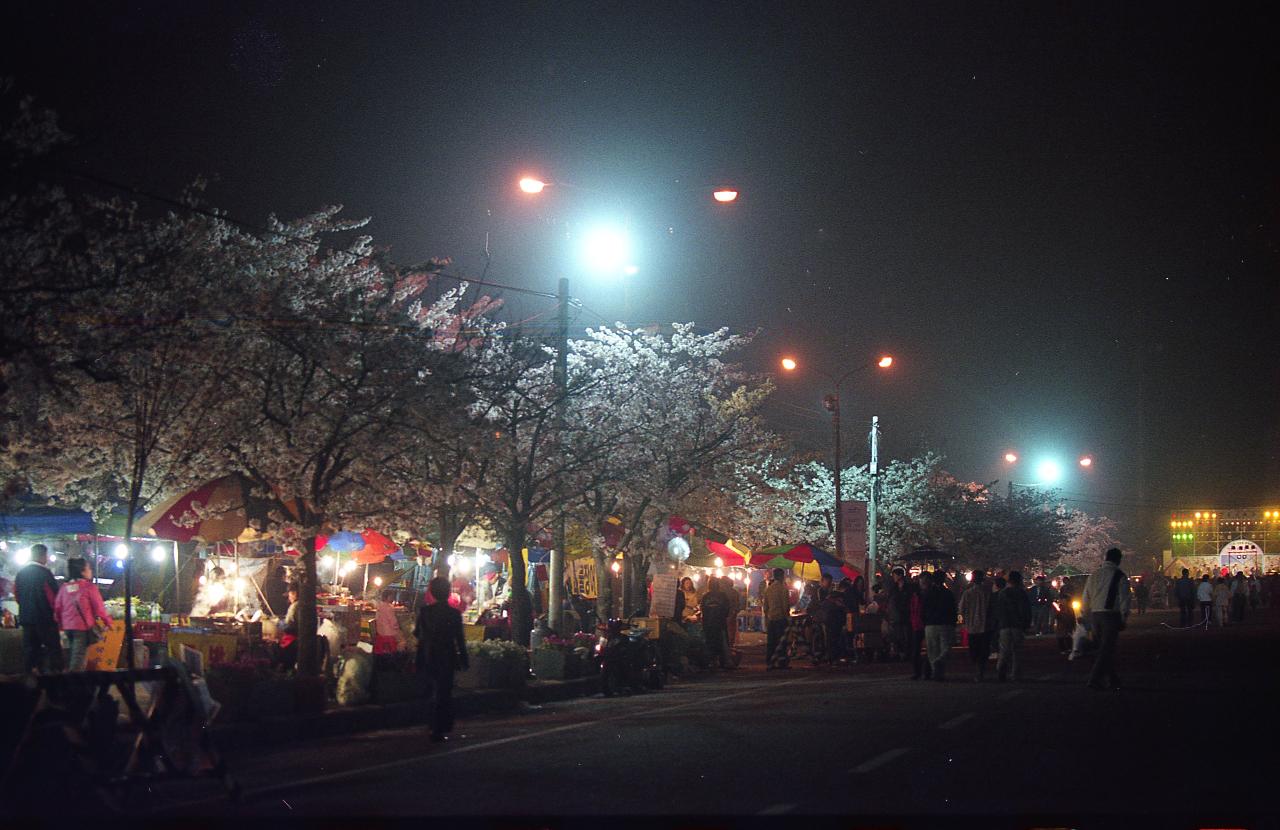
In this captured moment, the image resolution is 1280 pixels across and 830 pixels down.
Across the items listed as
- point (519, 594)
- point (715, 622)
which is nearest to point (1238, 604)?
point (715, 622)

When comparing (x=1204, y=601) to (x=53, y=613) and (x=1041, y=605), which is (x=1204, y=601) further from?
(x=53, y=613)

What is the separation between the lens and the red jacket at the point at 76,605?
1697cm

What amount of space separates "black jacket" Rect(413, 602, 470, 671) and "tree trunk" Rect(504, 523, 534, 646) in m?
7.69

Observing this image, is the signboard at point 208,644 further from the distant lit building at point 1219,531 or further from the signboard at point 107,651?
the distant lit building at point 1219,531

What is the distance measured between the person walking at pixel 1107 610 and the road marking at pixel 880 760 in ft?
24.0

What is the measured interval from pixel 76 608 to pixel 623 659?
28.1 ft

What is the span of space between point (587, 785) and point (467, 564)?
2853cm

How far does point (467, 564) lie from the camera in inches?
1508

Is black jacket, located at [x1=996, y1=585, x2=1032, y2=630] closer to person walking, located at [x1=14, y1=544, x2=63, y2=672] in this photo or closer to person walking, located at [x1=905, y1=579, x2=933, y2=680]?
person walking, located at [x1=905, y1=579, x2=933, y2=680]

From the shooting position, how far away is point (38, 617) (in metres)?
16.7

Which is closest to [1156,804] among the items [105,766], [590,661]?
[105,766]

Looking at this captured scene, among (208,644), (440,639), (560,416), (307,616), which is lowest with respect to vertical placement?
(208,644)

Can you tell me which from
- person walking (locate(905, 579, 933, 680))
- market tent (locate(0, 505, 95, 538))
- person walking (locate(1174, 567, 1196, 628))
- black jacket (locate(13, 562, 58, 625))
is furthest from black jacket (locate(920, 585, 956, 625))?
person walking (locate(1174, 567, 1196, 628))

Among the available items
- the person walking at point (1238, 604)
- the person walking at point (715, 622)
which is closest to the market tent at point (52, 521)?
the person walking at point (715, 622)
